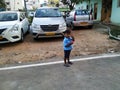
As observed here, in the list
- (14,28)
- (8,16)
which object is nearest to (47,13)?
(8,16)

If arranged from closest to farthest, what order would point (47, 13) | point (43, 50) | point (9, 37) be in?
point (43, 50)
point (9, 37)
point (47, 13)

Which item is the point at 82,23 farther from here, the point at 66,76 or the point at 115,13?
the point at 66,76

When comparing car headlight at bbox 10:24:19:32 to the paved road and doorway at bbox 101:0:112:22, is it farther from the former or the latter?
doorway at bbox 101:0:112:22

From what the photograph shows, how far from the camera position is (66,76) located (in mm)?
5289

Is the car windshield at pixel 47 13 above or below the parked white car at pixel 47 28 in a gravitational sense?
above

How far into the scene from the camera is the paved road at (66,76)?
4652 mm

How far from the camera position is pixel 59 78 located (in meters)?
5.17

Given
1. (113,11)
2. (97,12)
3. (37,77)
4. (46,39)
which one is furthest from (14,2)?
(37,77)

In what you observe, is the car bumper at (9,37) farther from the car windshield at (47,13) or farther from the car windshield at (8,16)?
the car windshield at (47,13)

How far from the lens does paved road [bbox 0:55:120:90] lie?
15.3ft

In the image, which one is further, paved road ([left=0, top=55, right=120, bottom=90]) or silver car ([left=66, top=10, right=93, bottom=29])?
silver car ([left=66, top=10, right=93, bottom=29])

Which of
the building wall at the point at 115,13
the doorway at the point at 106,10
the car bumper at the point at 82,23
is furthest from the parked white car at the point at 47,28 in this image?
the doorway at the point at 106,10

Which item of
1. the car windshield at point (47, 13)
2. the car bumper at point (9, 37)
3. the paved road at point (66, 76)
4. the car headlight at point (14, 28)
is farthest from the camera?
the car windshield at point (47, 13)

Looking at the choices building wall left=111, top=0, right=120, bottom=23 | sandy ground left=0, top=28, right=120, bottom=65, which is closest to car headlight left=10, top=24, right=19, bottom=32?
sandy ground left=0, top=28, right=120, bottom=65
